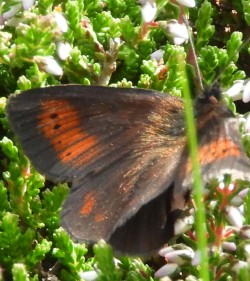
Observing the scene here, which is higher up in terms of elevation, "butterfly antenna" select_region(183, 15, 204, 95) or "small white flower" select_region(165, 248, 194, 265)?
"butterfly antenna" select_region(183, 15, 204, 95)

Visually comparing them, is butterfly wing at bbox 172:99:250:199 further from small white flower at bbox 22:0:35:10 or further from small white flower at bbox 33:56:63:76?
small white flower at bbox 22:0:35:10

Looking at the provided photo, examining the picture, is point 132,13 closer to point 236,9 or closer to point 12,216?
point 236,9

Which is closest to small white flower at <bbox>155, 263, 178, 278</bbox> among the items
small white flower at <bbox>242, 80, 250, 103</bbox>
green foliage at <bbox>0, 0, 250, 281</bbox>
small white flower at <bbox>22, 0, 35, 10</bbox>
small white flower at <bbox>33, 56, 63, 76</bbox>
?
green foliage at <bbox>0, 0, 250, 281</bbox>

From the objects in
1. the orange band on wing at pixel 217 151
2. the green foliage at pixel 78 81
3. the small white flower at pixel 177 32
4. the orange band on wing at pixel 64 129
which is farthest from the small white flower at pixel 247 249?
the small white flower at pixel 177 32

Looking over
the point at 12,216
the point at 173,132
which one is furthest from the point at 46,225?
the point at 173,132

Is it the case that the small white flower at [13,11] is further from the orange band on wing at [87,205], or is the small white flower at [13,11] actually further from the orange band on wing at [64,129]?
the orange band on wing at [87,205]

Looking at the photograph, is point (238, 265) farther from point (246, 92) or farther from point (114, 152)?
point (246, 92)
